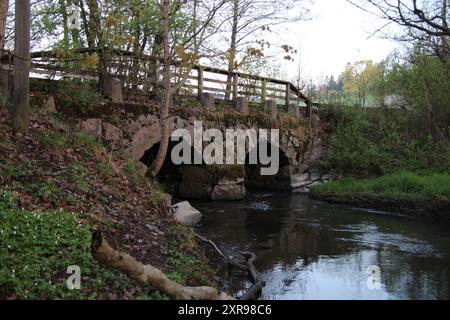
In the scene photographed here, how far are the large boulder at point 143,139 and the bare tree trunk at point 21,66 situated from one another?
3780mm

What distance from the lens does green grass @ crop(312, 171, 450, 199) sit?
Result: 13.9 metres

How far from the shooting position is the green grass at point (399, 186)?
1391 centimetres

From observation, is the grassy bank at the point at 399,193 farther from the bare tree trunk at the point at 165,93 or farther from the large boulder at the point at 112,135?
the large boulder at the point at 112,135

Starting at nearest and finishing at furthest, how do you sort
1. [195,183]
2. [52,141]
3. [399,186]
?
[52,141], [399,186], [195,183]

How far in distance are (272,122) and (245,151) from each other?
6.35 feet

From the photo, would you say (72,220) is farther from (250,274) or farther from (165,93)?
(165,93)

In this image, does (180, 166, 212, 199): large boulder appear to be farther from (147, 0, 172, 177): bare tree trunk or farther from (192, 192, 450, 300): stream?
(147, 0, 172, 177): bare tree trunk

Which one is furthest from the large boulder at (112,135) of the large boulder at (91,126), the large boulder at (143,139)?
the large boulder at (143,139)

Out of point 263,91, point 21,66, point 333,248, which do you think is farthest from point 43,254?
point 263,91

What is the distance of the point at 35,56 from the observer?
10.2 meters

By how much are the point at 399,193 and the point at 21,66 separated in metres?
12.1

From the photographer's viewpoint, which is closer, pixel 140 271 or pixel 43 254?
pixel 140 271

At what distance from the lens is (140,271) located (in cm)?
396

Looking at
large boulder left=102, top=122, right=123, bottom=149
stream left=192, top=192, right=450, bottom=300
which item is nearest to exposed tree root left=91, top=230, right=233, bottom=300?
stream left=192, top=192, right=450, bottom=300
